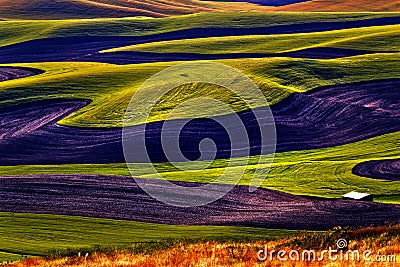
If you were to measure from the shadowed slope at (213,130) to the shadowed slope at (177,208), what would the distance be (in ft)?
18.2

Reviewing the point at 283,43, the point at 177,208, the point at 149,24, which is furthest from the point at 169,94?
the point at 149,24

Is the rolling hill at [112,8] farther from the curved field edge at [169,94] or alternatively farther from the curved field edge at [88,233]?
the curved field edge at [88,233]

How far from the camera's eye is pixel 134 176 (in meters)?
37.8

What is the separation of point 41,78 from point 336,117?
27.6 metres

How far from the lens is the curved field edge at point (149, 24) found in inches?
3551

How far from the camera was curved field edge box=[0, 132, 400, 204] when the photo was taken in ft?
112

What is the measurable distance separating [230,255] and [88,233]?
10124mm

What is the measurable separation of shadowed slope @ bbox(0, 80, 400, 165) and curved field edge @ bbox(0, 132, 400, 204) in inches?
46.5

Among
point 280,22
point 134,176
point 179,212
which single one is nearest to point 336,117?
point 134,176

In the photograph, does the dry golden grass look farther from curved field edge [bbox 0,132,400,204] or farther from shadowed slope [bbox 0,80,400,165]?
shadowed slope [bbox 0,80,400,165]

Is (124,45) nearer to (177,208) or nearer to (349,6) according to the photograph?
(349,6)

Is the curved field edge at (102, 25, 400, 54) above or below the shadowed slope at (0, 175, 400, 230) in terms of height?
above

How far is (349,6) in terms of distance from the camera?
11988 cm

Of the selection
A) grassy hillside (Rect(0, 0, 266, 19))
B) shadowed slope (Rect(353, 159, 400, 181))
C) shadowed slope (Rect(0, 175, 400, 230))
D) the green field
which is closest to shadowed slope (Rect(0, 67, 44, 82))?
the green field
